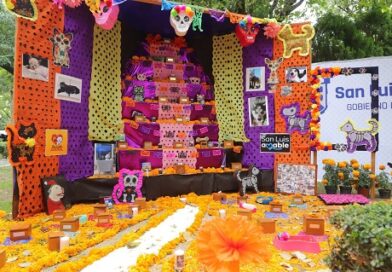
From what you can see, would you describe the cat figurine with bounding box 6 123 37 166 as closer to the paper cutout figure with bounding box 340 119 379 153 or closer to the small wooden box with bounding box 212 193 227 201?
the small wooden box with bounding box 212 193 227 201

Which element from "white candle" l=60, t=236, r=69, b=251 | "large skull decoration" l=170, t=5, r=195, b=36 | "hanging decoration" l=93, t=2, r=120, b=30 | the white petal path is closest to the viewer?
the white petal path

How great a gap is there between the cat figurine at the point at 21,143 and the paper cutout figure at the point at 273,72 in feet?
18.9

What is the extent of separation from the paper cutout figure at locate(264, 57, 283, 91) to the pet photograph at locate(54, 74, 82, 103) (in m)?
4.74

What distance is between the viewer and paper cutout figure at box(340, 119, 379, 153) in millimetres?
8105

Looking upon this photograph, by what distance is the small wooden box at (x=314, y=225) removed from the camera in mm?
5133

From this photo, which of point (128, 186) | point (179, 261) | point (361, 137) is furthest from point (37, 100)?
point (361, 137)

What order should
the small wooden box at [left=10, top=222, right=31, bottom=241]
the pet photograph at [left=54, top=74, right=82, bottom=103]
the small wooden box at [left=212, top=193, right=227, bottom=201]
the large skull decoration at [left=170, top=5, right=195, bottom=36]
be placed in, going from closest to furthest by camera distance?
the small wooden box at [left=10, top=222, right=31, bottom=241] → the pet photograph at [left=54, top=74, right=82, bottom=103] → the large skull decoration at [left=170, top=5, right=195, bottom=36] → the small wooden box at [left=212, top=193, right=227, bottom=201]

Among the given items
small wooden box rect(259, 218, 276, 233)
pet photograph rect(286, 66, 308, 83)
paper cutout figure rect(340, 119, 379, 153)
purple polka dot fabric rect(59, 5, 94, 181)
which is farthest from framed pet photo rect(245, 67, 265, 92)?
small wooden box rect(259, 218, 276, 233)

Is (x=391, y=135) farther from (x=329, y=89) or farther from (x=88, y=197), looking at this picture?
(x=88, y=197)

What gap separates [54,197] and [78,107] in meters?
2.02

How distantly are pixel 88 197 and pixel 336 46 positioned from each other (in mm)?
9152

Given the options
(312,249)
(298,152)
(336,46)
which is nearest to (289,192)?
(298,152)

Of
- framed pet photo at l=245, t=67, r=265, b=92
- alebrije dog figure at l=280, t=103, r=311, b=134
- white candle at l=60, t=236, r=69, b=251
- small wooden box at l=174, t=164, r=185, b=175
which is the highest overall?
framed pet photo at l=245, t=67, r=265, b=92

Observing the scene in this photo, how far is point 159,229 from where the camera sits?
5418 mm
